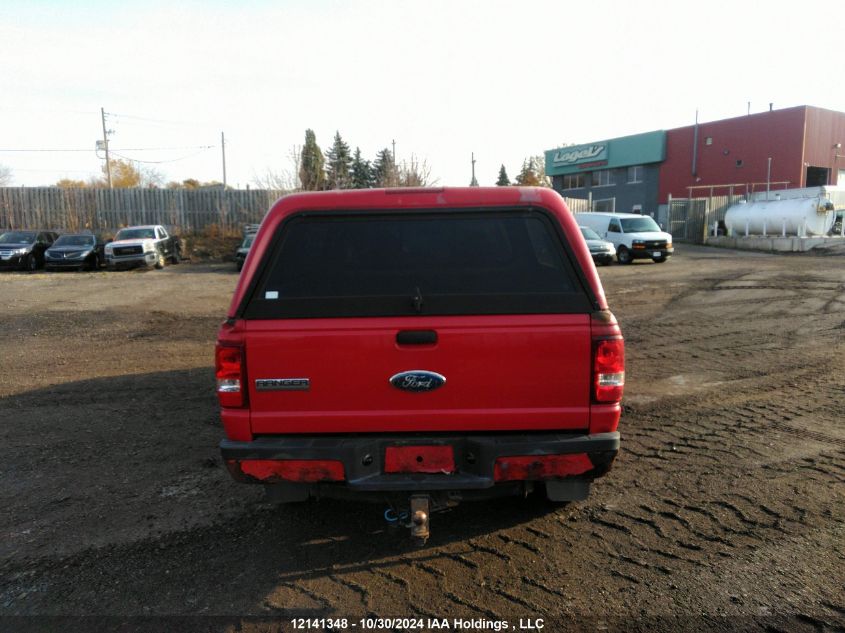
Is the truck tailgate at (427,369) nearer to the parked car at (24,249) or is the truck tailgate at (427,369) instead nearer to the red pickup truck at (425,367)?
the red pickup truck at (425,367)

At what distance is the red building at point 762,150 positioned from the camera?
37.8 m

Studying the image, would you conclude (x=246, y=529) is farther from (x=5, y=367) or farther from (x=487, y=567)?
(x=5, y=367)

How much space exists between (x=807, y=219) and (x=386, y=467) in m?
30.4

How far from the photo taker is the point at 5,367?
831cm

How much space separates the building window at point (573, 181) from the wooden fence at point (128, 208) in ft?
106

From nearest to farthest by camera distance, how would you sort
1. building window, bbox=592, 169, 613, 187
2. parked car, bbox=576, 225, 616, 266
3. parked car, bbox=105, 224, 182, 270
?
parked car, bbox=576, 225, 616, 266 < parked car, bbox=105, 224, 182, 270 < building window, bbox=592, 169, 613, 187

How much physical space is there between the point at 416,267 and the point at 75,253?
23994 mm

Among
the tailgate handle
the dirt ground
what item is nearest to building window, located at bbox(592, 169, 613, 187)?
the dirt ground

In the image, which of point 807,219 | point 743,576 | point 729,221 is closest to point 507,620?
point 743,576

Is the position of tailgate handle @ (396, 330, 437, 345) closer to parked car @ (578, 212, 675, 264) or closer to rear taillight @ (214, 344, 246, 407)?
rear taillight @ (214, 344, 246, 407)

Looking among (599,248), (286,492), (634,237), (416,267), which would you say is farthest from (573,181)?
(286,492)

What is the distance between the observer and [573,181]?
2221 inches

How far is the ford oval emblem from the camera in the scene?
3.05 m

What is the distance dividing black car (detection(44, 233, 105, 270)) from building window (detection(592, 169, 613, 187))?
4087cm
